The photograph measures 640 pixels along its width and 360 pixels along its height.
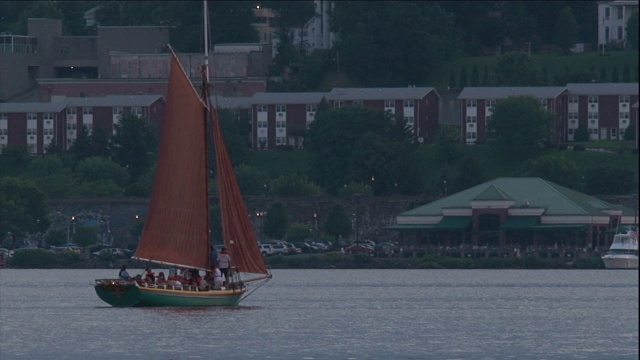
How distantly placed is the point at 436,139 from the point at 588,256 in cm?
4501

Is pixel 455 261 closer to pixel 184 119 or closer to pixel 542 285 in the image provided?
pixel 542 285

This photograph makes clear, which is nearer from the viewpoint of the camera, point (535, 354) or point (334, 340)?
point (535, 354)

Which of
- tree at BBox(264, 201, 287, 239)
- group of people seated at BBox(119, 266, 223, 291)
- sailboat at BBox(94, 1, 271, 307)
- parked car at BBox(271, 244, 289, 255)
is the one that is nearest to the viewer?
group of people seated at BBox(119, 266, 223, 291)

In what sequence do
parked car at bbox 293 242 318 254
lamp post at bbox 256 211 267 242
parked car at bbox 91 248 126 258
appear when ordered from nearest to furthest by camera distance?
parked car at bbox 91 248 126 258, parked car at bbox 293 242 318 254, lamp post at bbox 256 211 267 242

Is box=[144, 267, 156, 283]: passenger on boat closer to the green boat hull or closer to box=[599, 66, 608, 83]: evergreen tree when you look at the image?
the green boat hull

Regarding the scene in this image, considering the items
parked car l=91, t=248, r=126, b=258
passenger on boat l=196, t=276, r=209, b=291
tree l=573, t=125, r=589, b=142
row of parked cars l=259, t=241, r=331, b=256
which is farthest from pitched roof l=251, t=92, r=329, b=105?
passenger on boat l=196, t=276, r=209, b=291

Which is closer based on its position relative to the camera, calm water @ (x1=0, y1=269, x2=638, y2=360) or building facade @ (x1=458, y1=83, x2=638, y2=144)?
calm water @ (x1=0, y1=269, x2=638, y2=360)

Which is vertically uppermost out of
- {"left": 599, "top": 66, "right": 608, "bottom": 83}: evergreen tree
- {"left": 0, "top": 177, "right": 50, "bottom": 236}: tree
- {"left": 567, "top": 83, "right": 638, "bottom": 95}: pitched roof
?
{"left": 599, "top": 66, "right": 608, "bottom": 83}: evergreen tree

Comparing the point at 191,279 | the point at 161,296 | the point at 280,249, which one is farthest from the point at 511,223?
the point at 161,296

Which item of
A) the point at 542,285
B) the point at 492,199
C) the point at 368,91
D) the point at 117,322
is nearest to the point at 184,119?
the point at 117,322

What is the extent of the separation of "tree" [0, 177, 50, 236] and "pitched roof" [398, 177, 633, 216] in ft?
73.0

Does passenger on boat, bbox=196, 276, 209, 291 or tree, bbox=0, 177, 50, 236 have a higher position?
passenger on boat, bbox=196, 276, 209, 291

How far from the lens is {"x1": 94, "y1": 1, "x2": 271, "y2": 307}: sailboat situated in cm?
7869

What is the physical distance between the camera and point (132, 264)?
14112 centimetres
